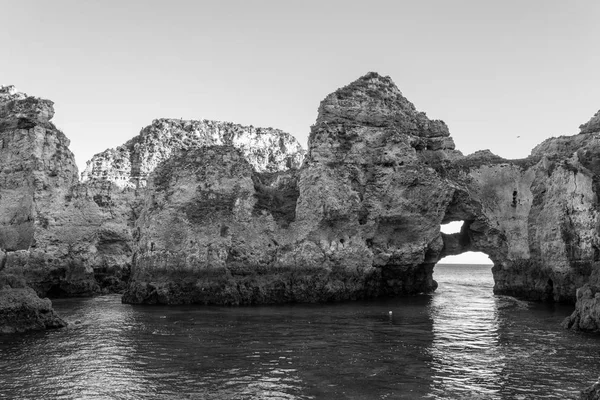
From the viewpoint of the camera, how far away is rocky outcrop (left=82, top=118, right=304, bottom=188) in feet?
276

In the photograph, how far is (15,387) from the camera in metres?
14.9

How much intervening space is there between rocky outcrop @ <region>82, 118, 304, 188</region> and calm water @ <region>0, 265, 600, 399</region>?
168 feet

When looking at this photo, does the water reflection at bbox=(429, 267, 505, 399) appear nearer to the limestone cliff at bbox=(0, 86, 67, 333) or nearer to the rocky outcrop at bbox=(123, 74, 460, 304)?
the rocky outcrop at bbox=(123, 74, 460, 304)

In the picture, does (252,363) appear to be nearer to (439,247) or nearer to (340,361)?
(340,361)

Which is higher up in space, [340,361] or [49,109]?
[49,109]

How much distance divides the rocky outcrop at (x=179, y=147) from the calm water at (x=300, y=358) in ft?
168

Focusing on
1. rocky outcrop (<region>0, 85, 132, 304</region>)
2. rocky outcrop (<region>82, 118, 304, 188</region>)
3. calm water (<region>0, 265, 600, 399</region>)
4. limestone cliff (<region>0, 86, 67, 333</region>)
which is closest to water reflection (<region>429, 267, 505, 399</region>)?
calm water (<region>0, 265, 600, 399</region>)

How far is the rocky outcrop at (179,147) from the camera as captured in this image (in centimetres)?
8406

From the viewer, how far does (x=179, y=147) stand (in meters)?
90.6

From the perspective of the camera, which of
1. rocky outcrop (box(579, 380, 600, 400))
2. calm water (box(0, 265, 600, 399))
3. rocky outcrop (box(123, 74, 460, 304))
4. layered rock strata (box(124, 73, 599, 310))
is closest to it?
Answer: rocky outcrop (box(579, 380, 600, 400))

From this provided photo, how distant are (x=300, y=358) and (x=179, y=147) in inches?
3029

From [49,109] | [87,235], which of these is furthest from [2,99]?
[87,235]

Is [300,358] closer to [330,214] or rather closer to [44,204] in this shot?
[330,214]

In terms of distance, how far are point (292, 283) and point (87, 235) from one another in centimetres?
2388
